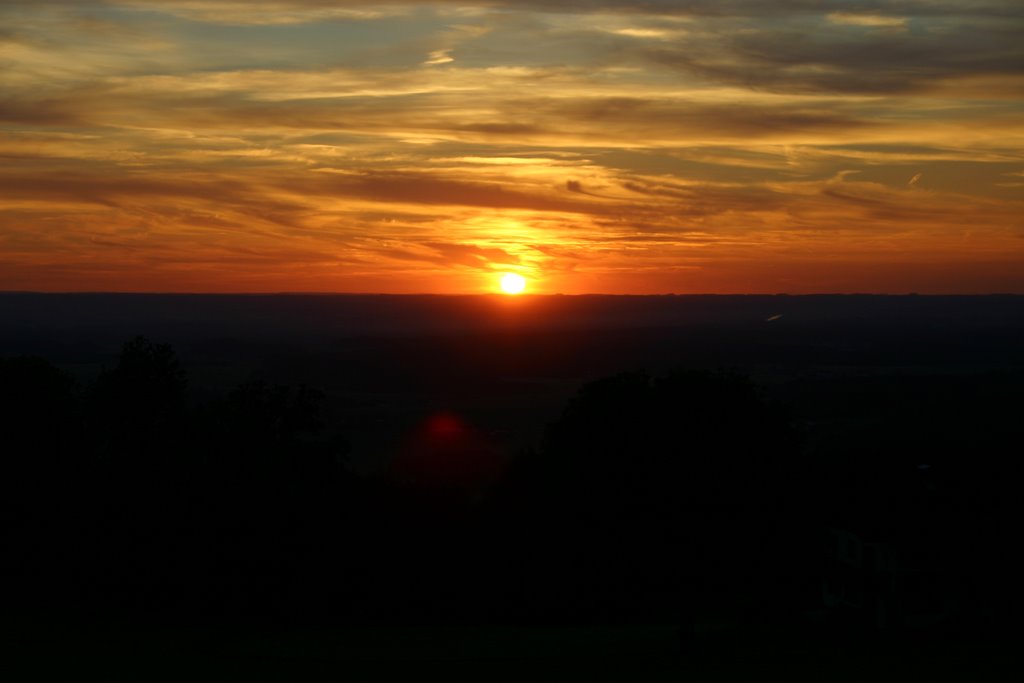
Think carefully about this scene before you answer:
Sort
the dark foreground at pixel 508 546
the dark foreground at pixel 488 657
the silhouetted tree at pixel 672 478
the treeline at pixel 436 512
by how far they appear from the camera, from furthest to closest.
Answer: the treeline at pixel 436 512
the silhouetted tree at pixel 672 478
the dark foreground at pixel 508 546
the dark foreground at pixel 488 657

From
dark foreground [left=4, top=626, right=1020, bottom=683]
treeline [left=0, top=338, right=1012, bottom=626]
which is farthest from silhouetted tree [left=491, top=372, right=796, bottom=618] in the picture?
dark foreground [left=4, top=626, right=1020, bottom=683]

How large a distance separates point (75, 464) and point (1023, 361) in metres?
169

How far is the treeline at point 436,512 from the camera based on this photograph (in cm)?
4012

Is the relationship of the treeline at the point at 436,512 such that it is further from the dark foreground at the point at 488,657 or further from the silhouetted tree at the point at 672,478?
the dark foreground at the point at 488,657

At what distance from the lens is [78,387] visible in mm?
57781

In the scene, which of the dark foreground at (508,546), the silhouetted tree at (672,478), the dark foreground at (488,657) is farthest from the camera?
the silhouetted tree at (672,478)

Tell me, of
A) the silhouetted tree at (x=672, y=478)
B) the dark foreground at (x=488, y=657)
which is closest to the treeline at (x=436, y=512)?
the silhouetted tree at (x=672, y=478)

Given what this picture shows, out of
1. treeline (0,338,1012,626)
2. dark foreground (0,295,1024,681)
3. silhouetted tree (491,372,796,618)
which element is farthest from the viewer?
treeline (0,338,1012,626)

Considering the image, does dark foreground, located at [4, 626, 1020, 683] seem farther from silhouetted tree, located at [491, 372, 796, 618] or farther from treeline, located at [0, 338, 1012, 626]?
treeline, located at [0, 338, 1012, 626]

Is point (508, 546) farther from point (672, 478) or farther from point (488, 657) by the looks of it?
point (488, 657)

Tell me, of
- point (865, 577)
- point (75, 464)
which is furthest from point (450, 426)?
point (865, 577)

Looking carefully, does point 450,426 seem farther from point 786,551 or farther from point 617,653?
point 617,653

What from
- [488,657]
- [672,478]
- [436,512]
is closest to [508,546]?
[436,512]

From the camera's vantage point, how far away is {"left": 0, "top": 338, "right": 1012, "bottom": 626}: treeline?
4012 cm
